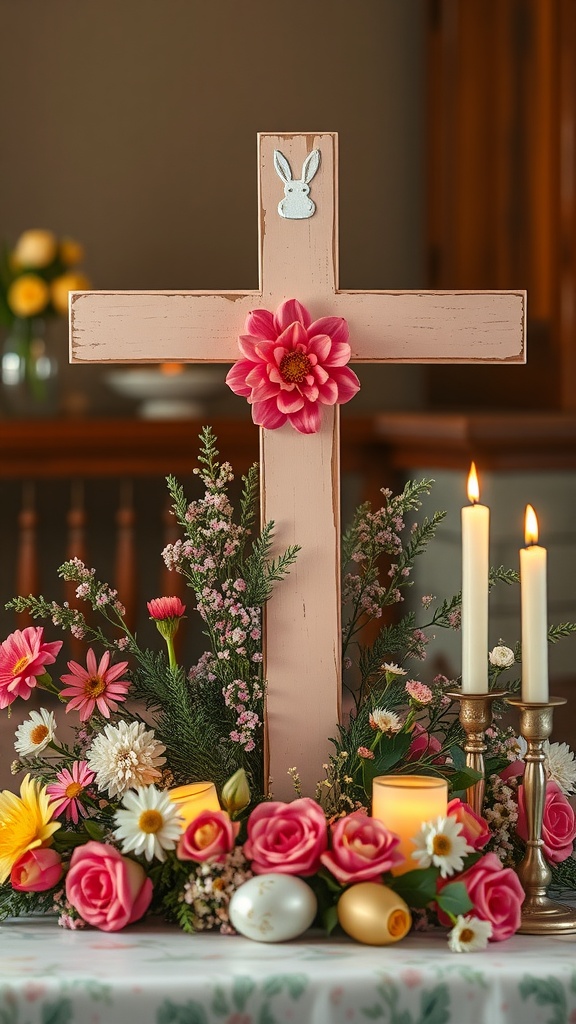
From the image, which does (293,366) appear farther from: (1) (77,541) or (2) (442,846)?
(1) (77,541)

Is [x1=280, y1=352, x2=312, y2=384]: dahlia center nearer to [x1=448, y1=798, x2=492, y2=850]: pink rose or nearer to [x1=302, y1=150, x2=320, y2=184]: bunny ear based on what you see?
[x1=302, y1=150, x2=320, y2=184]: bunny ear

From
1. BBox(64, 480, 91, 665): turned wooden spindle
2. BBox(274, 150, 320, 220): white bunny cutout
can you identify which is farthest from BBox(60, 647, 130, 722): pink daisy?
BBox(64, 480, 91, 665): turned wooden spindle

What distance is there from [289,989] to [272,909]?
56mm

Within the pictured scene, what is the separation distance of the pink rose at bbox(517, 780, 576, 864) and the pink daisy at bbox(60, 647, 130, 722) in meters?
0.26

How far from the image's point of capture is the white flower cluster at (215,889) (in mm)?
708

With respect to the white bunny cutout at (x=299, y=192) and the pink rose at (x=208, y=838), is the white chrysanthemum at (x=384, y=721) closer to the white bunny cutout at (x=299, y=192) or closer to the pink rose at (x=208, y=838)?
the pink rose at (x=208, y=838)

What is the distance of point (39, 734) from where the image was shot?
2.62 feet

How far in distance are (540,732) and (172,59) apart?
309 cm

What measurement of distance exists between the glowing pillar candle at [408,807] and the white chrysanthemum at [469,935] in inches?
1.9

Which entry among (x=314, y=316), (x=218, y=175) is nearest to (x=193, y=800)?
(x=314, y=316)

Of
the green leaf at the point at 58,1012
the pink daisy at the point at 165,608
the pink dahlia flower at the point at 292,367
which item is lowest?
the green leaf at the point at 58,1012

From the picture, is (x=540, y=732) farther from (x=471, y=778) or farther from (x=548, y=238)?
(x=548, y=238)

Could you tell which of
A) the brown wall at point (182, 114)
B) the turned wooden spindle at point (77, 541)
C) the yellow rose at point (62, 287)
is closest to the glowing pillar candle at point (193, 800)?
the turned wooden spindle at point (77, 541)

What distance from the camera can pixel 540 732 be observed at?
0.73 m
